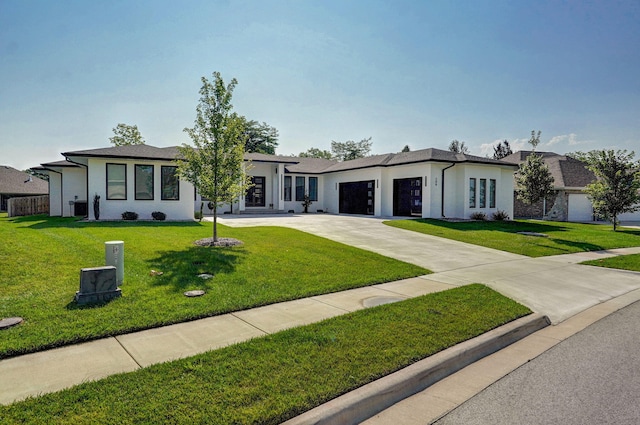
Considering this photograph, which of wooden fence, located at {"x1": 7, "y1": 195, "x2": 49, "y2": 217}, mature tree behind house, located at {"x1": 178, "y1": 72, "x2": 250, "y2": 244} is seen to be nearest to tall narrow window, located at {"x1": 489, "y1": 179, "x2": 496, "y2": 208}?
mature tree behind house, located at {"x1": 178, "y1": 72, "x2": 250, "y2": 244}

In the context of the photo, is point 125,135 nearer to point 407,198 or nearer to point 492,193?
point 407,198

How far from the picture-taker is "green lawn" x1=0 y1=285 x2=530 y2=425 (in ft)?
8.75

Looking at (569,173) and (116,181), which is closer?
(116,181)

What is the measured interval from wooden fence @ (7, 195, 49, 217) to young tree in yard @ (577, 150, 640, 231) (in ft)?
112

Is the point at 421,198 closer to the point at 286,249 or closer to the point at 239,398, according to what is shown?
the point at 286,249

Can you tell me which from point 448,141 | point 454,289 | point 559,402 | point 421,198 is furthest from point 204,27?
point 448,141

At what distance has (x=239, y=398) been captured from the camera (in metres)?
2.88

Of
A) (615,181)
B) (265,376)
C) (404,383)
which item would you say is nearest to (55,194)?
(265,376)

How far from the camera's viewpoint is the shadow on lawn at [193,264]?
6.63 meters

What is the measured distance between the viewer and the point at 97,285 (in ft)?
17.5

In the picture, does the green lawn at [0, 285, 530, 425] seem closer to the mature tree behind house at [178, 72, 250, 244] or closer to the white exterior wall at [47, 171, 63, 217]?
the mature tree behind house at [178, 72, 250, 244]

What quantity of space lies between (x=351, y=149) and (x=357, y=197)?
3940cm

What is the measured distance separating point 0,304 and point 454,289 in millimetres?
7315

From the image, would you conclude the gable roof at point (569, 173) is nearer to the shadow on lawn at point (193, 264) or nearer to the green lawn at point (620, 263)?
the green lawn at point (620, 263)
